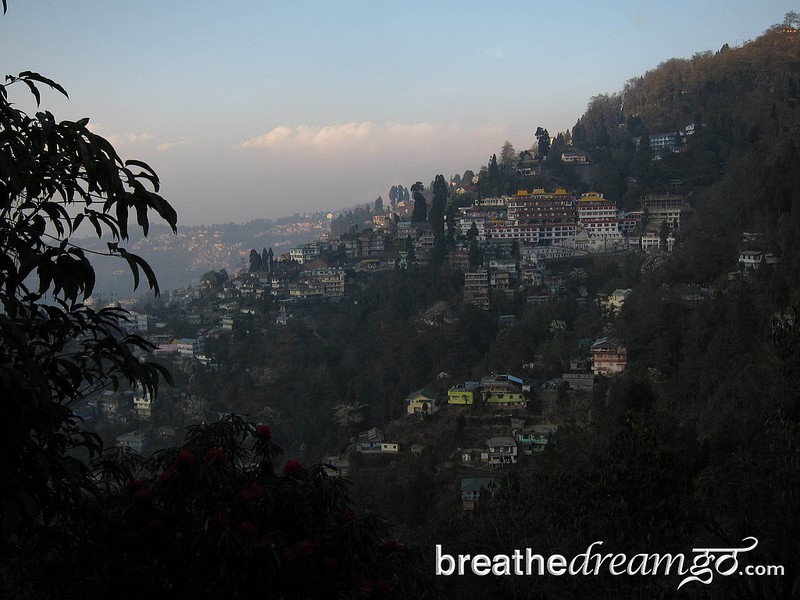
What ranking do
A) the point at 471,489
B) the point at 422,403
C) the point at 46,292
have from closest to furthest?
the point at 46,292
the point at 471,489
the point at 422,403

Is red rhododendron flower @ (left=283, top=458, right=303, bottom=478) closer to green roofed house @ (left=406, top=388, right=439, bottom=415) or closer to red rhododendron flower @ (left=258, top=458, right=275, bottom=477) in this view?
red rhododendron flower @ (left=258, top=458, right=275, bottom=477)

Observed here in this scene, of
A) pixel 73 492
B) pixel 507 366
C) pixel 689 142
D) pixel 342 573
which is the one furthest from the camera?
pixel 689 142

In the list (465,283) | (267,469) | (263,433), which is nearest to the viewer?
(267,469)

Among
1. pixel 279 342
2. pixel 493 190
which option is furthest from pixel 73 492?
pixel 493 190

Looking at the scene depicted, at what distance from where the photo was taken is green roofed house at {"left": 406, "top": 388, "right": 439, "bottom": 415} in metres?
16.3

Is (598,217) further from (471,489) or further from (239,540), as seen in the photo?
(239,540)

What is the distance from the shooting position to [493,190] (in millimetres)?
31375

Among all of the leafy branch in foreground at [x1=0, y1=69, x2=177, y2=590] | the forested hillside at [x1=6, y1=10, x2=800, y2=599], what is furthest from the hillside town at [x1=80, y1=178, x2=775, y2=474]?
the leafy branch in foreground at [x1=0, y1=69, x2=177, y2=590]

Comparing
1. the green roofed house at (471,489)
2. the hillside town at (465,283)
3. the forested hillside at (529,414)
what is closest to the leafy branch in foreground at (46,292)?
the forested hillside at (529,414)

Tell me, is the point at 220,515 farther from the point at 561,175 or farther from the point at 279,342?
the point at 561,175

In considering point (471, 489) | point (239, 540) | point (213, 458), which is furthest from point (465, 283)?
point (239, 540)

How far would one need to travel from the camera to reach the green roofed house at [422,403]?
1633cm

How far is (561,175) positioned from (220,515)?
3123cm

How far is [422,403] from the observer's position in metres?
16.6
